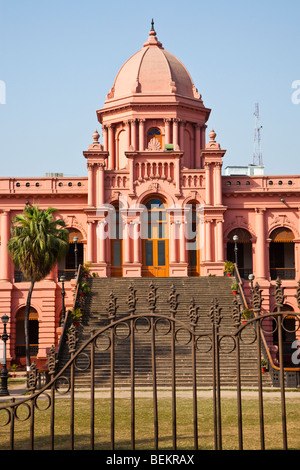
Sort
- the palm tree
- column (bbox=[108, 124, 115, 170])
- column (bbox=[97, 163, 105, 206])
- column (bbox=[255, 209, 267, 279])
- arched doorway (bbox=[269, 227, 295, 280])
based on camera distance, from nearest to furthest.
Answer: the palm tree, column (bbox=[97, 163, 105, 206]), column (bbox=[255, 209, 267, 279]), arched doorway (bbox=[269, 227, 295, 280]), column (bbox=[108, 124, 115, 170])

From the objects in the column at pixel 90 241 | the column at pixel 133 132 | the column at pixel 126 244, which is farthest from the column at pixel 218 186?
the column at pixel 90 241

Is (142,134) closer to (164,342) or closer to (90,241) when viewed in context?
(90,241)

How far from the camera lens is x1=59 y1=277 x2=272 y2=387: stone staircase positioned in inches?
1051

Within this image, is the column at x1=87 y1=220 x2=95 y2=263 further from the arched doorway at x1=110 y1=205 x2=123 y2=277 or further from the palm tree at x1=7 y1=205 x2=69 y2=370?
the palm tree at x1=7 y1=205 x2=69 y2=370

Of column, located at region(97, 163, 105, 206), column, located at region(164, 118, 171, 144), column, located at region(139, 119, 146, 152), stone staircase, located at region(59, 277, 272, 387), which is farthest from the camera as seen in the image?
column, located at region(164, 118, 171, 144)

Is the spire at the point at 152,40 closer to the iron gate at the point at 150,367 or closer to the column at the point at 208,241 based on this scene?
the column at the point at 208,241

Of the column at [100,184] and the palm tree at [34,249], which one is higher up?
the column at [100,184]

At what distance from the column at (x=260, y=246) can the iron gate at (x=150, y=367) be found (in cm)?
328

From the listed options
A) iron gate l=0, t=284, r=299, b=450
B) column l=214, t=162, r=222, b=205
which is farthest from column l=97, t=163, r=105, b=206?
iron gate l=0, t=284, r=299, b=450

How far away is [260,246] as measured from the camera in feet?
132

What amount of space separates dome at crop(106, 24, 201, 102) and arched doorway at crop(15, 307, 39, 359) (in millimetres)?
16062

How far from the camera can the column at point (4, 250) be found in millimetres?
39375
